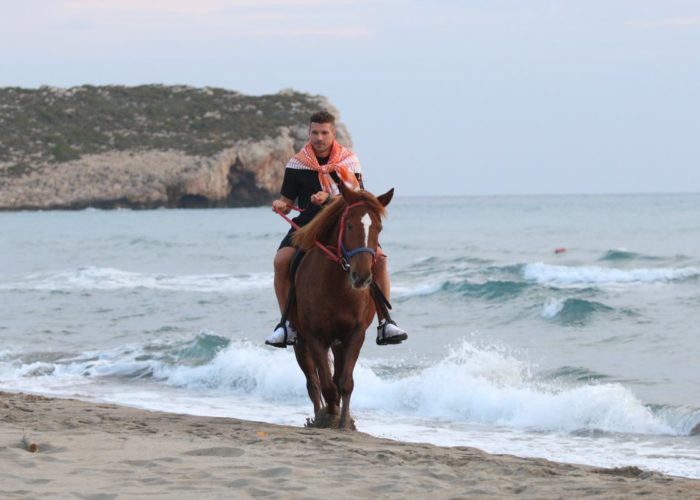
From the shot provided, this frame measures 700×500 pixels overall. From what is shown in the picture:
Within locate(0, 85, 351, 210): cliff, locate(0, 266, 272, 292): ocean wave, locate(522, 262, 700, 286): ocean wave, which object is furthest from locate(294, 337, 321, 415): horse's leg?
locate(0, 85, 351, 210): cliff

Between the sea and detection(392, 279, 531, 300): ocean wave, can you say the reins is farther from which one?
detection(392, 279, 531, 300): ocean wave

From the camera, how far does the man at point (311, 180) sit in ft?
28.2

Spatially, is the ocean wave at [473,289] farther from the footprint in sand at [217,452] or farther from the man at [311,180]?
the footprint in sand at [217,452]

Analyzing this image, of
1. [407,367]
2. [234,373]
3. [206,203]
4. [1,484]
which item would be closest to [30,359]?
[234,373]

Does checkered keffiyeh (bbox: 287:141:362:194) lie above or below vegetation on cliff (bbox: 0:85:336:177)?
below

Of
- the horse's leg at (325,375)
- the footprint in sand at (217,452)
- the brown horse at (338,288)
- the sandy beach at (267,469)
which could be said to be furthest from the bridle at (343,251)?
the footprint in sand at (217,452)

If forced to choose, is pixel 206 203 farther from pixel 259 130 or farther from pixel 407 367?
pixel 407 367

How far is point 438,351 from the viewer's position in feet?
50.3

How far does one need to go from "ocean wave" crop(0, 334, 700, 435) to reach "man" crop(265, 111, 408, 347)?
2937 mm

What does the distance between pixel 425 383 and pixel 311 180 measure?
4.02 metres

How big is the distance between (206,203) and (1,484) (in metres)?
92.5

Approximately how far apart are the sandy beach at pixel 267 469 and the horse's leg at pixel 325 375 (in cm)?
36

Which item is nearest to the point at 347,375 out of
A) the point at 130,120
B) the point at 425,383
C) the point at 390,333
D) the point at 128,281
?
the point at 390,333

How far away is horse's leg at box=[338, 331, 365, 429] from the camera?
8305 millimetres
